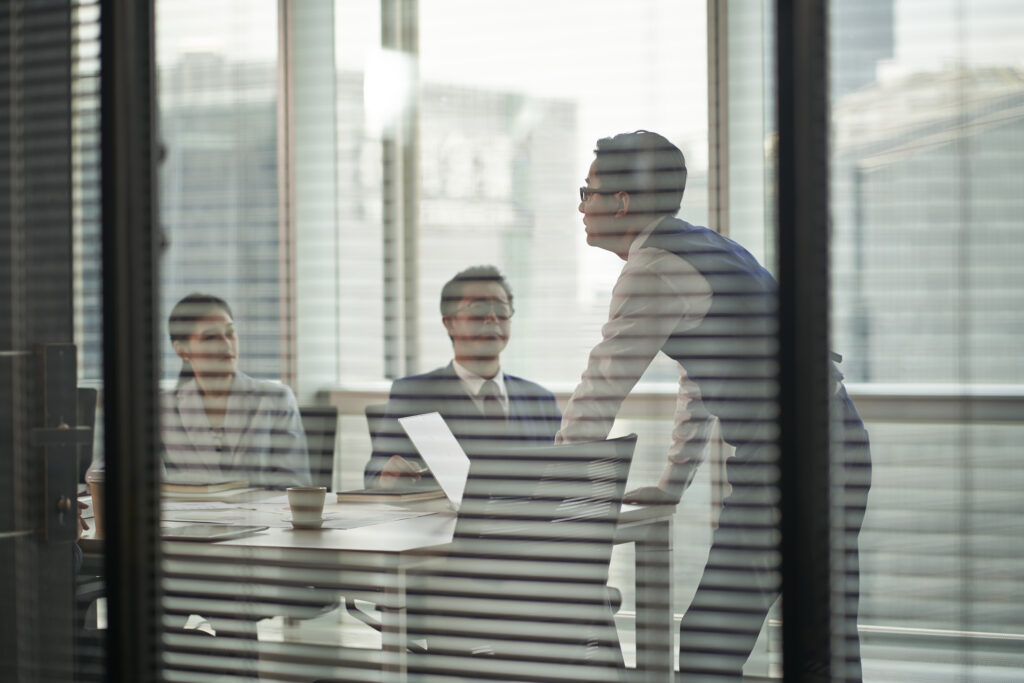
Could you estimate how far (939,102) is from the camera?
1.37 m

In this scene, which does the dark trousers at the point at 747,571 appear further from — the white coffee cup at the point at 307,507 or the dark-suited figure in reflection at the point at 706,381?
the white coffee cup at the point at 307,507

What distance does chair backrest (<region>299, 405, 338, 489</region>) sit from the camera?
2.65 meters

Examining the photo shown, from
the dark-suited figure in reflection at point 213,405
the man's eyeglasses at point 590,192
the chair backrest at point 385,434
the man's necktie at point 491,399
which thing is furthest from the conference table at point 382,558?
the man's eyeglasses at point 590,192

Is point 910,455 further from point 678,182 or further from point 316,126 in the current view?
point 316,126

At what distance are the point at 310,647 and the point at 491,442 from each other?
1.42 ft

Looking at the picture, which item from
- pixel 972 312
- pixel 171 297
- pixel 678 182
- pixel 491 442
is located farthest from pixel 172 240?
pixel 972 312

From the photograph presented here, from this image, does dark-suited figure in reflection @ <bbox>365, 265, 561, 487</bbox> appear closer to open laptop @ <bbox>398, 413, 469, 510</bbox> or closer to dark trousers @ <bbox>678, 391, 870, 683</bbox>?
open laptop @ <bbox>398, 413, 469, 510</bbox>

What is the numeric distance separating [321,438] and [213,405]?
1.09 metres

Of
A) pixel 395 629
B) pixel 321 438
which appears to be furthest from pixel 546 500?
pixel 321 438

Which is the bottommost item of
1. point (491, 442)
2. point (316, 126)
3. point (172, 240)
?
point (491, 442)

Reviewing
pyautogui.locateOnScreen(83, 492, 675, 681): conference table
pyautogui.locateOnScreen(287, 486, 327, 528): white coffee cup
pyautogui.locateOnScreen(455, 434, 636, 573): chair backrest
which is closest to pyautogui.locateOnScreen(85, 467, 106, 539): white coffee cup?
pyautogui.locateOnScreen(83, 492, 675, 681): conference table

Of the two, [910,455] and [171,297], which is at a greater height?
[171,297]

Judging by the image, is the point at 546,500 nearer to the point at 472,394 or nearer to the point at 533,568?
the point at 533,568

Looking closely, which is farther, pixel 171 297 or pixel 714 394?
pixel 171 297
